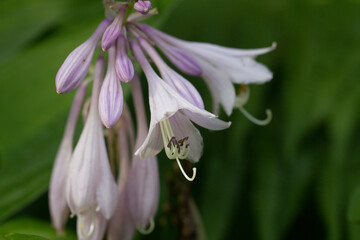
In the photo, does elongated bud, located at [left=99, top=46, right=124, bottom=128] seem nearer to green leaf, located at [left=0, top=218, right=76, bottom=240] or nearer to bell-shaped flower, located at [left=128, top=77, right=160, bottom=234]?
bell-shaped flower, located at [left=128, top=77, right=160, bottom=234]

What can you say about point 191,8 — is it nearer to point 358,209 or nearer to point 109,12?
point 109,12

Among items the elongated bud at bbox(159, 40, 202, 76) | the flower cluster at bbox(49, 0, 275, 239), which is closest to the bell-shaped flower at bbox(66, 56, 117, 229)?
the flower cluster at bbox(49, 0, 275, 239)

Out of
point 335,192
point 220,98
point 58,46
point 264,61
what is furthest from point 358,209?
point 58,46

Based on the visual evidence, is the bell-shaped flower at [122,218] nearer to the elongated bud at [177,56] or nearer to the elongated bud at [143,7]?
the elongated bud at [177,56]

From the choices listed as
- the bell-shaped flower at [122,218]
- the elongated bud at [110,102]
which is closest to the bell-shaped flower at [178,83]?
the elongated bud at [110,102]

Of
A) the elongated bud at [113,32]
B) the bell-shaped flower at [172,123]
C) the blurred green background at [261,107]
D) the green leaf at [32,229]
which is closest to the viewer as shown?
the bell-shaped flower at [172,123]

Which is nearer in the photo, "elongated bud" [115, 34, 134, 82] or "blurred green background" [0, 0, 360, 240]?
"elongated bud" [115, 34, 134, 82]
